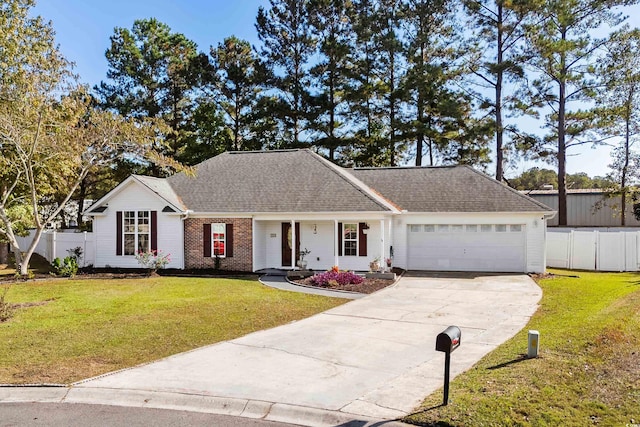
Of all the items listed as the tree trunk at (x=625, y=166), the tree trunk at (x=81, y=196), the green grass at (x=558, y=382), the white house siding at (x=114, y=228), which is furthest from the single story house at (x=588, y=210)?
the tree trunk at (x=81, y=196)

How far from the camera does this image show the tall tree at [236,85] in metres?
36.7

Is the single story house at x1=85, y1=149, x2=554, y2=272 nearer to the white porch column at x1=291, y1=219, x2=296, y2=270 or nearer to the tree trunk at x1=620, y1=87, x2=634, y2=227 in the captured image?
the white porch column at x1=291, y1=219, x2=296, y2=270

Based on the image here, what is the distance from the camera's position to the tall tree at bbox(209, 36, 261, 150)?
36719 millimetres

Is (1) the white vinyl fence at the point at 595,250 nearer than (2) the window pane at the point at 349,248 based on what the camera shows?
No

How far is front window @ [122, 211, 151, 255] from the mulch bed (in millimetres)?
7766

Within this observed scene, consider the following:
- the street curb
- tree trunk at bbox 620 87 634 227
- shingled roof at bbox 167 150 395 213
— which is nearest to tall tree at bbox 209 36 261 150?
shingled roof at bbox 167 150 395 213

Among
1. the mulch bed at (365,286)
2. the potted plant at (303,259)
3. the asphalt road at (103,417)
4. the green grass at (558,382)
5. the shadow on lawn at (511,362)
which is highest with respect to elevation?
the potted plant at (303,259)

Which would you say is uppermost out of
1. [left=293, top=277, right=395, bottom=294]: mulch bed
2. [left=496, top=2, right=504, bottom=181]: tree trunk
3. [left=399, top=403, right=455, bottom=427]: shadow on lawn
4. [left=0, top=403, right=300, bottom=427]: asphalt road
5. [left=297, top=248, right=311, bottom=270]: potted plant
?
[left=496, top=2, right=504, bottom=181]: tree trunk

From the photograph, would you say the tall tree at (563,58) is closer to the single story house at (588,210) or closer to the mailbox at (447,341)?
the single story house at (588,210)

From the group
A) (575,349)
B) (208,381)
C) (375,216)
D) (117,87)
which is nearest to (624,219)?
(375,216)

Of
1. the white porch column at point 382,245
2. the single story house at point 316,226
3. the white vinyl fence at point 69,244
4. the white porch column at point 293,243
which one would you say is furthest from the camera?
the white vinyl fence at point 69,244

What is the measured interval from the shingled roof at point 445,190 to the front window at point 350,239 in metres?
3.05

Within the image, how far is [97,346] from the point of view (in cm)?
823

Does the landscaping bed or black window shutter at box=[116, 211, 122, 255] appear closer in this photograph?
the landscaping bed
